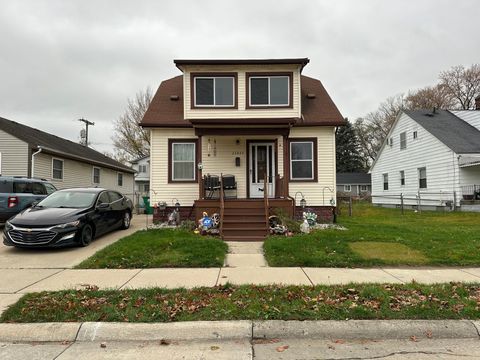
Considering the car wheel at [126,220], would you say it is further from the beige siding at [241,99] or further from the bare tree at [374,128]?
the bare tree at [374,128]

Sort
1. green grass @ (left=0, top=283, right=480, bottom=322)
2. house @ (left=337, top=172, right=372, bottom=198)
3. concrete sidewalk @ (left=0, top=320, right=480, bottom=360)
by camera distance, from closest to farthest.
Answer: concrete sidewalk @ (left=0, top=320, right=480, bottom=360) < green grass @ (left=0, top=283, right=480, bottom=322) < house @ (left=337, top=172, right=372, bottom=198)

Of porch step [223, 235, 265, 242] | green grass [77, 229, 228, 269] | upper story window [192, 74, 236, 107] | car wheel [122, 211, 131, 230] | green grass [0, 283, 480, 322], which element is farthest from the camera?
upper story window [192, 74, 236, 107]

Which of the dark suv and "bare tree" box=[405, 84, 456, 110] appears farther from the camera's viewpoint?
"bare tree" box=[405, 84, 456, 110]

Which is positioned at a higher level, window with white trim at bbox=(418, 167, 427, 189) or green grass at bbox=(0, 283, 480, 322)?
window with white trim at bbox=(418, 167, 427, 189)

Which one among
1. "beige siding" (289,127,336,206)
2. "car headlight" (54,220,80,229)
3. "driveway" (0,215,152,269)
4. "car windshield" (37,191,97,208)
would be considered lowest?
"driveway" (0,215,152,269)

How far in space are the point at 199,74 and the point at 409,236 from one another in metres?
9.48

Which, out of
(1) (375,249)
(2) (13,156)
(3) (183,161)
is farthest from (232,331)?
(2) (13,156)

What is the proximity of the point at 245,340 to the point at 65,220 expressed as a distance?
6366 millimetres

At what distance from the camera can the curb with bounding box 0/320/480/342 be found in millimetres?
4156

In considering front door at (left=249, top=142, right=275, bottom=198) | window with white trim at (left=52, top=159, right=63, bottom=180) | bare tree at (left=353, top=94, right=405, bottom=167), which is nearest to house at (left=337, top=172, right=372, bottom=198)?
bare tree at (left=353, top=94, right=405, bottom=167)

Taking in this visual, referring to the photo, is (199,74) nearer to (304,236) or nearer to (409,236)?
(304,236)

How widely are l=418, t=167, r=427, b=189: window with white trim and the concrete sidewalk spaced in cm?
2038

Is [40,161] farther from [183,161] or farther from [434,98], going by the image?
[434,98]

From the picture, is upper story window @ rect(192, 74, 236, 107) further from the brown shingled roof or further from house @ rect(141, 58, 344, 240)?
the brown shingled roof
